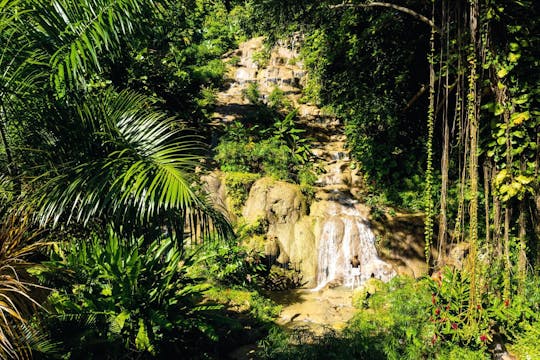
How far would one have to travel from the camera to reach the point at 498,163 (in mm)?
→ 5941

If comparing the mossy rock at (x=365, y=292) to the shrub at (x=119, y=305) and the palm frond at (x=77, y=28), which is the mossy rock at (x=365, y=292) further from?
the palm frond at (x=77, y=28)

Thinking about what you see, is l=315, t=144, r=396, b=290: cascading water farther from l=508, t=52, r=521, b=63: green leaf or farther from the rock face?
l=508, t=52, r=521, b=63: green leaf

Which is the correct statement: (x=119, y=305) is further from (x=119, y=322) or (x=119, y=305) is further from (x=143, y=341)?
(x=143, y=341)

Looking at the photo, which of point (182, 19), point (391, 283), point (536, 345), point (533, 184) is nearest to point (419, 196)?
point (391, 283)

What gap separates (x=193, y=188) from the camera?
3.40 m

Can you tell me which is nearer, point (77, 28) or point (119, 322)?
point (77, 28)

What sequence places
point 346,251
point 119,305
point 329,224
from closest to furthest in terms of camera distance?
1. point 119,305
2. point 346,251
3. point 329,224

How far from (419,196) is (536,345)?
227 inches

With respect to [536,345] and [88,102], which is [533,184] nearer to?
[536,345]

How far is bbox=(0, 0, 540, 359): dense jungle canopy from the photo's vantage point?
10.6 feet

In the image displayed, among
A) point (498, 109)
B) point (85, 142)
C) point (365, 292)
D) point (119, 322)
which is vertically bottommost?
point (365, 292)

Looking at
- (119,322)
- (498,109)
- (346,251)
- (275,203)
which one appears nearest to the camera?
(119,322)

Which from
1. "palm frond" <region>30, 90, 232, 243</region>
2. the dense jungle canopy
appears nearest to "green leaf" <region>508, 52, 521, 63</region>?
the dense jungle canopy

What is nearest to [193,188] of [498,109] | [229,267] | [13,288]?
[13,288]
